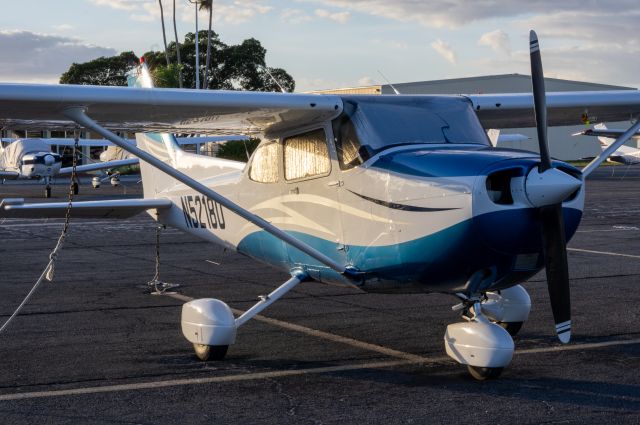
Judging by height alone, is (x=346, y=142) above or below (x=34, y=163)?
above

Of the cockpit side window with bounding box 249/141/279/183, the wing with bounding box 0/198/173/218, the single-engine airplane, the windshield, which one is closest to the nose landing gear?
the windshield

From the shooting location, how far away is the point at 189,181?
6.93 metres

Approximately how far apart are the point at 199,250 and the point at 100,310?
19.1 feet

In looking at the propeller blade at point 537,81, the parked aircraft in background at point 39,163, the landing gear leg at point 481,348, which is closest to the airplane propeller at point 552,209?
the propeller blade at point 537,81

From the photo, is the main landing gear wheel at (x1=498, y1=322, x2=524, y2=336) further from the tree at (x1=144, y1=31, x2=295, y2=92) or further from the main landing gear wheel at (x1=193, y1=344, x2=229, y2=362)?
the tree at (x1=144, y1=31, x2=295, y2=92)

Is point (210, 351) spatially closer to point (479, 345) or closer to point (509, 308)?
point (479, 345)

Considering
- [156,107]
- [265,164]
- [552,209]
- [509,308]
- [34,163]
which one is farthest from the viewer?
[34,163]

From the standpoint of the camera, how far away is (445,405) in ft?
19.0

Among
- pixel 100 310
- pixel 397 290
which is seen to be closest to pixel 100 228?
pixel 100 310

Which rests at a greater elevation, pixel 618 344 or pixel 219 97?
pixel 219 97

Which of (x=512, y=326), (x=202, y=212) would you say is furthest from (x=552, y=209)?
(x=202, y=212)

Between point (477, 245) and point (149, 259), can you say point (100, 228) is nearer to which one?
point (149, 259)

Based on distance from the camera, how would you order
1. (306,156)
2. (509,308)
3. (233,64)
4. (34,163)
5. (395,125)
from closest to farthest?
(395,125), (306,156), (509,308), (34,163), (233,64)

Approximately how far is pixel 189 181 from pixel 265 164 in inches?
60.7
